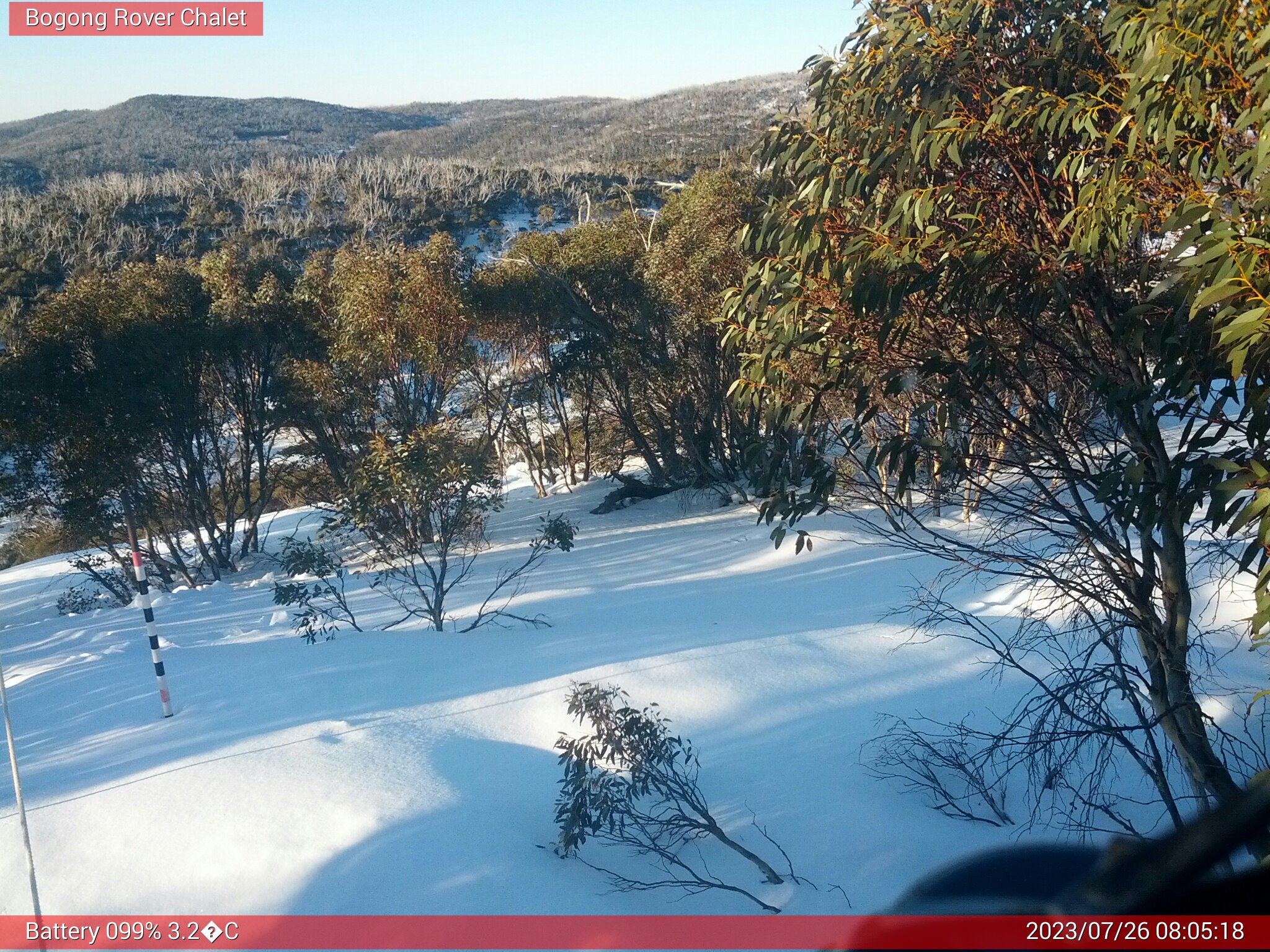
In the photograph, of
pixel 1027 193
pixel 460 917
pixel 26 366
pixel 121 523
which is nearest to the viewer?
pixel 460 917

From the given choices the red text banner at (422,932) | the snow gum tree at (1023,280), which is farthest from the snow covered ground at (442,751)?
the snow gum tree at (1023,280)

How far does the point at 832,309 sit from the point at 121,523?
48.5ft

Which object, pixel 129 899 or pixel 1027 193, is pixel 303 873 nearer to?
pixel 129 899

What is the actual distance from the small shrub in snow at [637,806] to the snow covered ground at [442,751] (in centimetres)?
11

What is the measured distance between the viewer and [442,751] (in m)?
5.02

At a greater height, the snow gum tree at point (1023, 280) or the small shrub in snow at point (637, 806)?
the snow gum tree at point (1023, 280)

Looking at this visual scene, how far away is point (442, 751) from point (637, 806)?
1.17 m

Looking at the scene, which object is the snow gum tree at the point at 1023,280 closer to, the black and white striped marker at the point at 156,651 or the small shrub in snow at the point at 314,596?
the black and white striped marker at the point at 156,651

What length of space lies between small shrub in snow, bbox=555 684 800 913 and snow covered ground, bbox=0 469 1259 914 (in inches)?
4.3

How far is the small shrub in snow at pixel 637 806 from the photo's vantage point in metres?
4.05

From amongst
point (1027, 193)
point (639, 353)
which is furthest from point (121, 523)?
point (1027, 193)

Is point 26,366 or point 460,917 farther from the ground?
point 26,366

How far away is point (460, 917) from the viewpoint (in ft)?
11.4

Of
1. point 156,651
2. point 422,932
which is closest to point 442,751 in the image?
point 422,932
